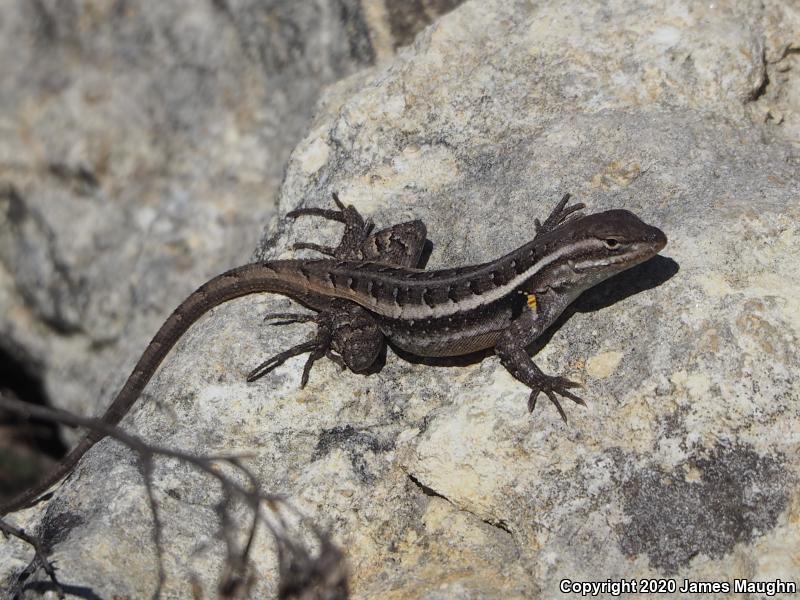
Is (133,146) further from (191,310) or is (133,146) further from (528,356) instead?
(528,356)

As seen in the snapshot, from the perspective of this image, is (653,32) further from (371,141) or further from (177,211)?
(177,211)

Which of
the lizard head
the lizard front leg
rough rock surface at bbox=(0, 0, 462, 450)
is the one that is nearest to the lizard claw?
the lizard front leg

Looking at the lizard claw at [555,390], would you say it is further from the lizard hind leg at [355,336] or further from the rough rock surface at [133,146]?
the rough rock surface at [133,146]

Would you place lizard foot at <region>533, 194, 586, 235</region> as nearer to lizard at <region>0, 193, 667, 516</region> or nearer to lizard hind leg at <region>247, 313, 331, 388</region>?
lizard at <region>0, 193, 667, 516</region>

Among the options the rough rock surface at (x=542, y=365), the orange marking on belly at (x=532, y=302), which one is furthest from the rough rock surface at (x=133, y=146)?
the orange marking on belly at (x=532, y=302)

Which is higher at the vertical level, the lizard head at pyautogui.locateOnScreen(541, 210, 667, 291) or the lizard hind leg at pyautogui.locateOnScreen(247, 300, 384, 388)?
the lizard hind leg at pyautogui.locateOnScreen(247, 300, 384, 388)
